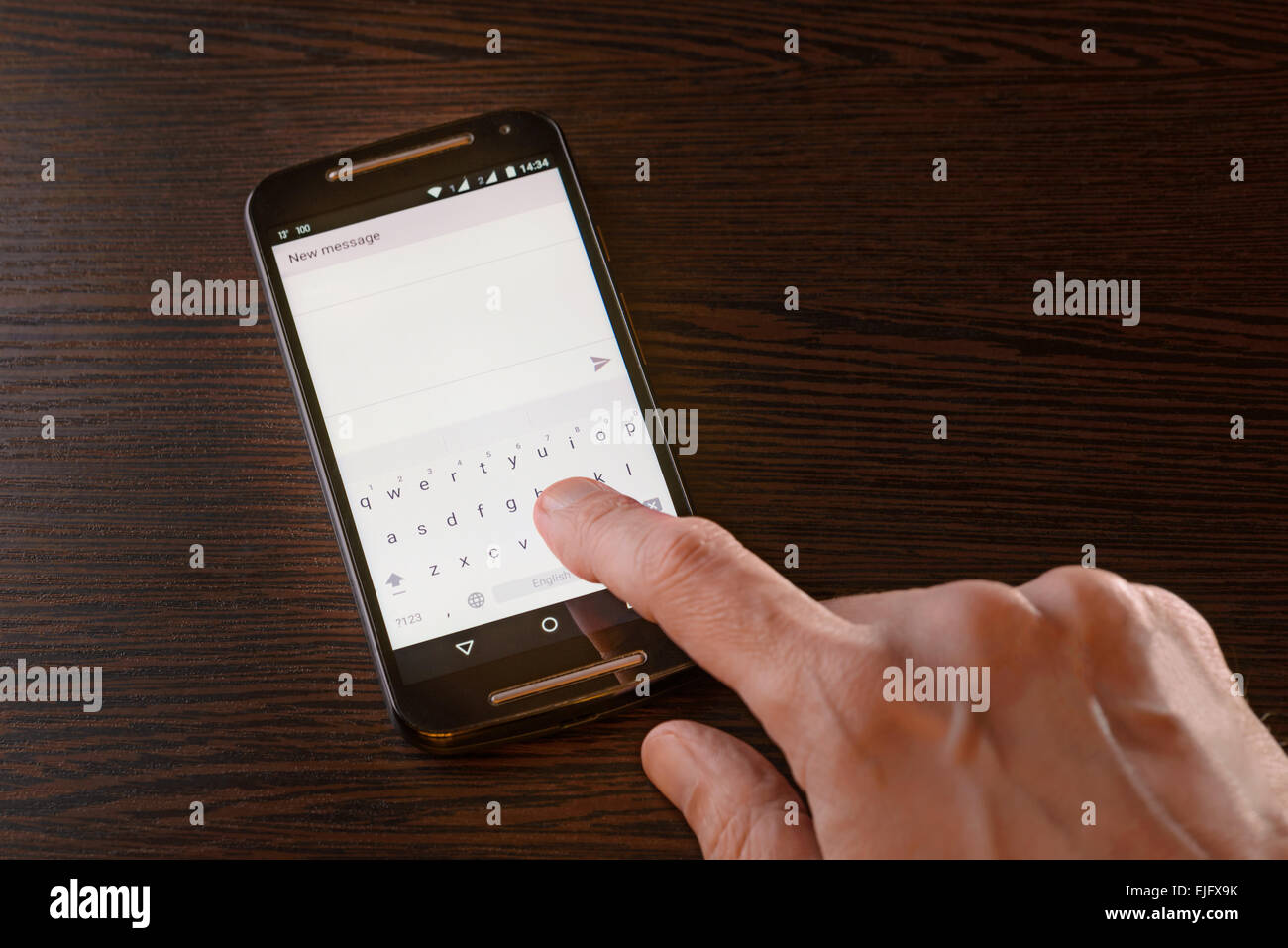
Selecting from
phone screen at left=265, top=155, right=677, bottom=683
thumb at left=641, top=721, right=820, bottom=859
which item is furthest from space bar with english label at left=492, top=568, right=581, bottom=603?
thumb at left=641, top=721, right=820, bottom=859

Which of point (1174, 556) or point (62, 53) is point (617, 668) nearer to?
point (1174, 556)

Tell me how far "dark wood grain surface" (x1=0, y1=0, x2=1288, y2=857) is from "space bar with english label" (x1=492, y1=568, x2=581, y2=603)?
91 mm

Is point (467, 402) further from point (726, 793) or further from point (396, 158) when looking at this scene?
point (726, 793)

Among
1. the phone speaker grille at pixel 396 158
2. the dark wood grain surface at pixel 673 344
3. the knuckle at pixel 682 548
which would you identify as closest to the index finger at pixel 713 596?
the knuckle at pixel 682 548

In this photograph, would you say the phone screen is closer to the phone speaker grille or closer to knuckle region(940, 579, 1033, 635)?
the phone speaker grille

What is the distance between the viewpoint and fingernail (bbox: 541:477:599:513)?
49cm

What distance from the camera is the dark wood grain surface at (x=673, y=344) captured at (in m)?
0.54

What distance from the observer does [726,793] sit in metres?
0.49

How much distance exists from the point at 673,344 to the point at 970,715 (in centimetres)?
31

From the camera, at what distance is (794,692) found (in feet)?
1.30
